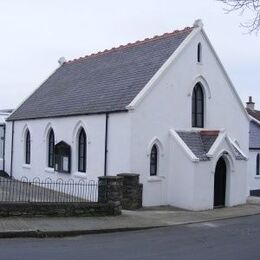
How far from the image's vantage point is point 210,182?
23.2 meters

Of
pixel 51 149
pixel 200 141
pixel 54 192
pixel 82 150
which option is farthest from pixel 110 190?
pixel 51 149

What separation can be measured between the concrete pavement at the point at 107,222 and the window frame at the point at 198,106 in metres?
4.78

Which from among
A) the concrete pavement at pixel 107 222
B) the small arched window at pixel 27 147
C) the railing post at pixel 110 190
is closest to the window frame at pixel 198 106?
the concrete pavement at pixel 107 222

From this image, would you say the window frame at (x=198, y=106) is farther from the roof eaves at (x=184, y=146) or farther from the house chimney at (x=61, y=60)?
the house chimney at (x=61, y=60)

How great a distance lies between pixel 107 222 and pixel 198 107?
34.6 ft

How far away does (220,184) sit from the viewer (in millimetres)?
24812

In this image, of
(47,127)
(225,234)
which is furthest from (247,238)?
(47,127)

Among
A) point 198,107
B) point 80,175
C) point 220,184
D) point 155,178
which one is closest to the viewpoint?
point 155,178

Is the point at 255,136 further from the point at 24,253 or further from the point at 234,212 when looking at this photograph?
the point at 24,253

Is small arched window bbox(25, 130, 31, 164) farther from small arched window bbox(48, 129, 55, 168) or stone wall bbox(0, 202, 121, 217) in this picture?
stone wall bbox(0, 202, 121, 217)

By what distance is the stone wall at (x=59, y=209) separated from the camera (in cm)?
1714

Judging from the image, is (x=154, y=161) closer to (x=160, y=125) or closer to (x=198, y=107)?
(x=160, y=125)

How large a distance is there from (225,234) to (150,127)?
8031mm

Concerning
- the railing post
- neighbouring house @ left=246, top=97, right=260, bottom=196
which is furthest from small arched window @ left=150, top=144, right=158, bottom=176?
neighbouring house @ left=246, top=97, right=260, bottom=196
